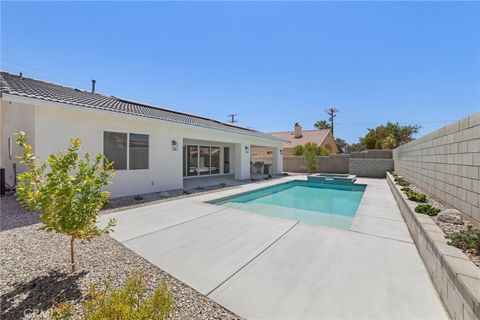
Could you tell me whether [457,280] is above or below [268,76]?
below

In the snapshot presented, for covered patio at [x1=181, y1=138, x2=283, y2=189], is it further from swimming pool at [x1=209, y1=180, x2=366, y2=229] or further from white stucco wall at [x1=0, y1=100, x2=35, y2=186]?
white stucco wall at [x1=0, y1=100, x2=35, y2=186]

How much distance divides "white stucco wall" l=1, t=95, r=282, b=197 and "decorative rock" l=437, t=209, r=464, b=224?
9.60 m

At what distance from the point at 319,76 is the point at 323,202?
12.6 meters

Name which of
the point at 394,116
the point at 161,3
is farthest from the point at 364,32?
the point at 394,116

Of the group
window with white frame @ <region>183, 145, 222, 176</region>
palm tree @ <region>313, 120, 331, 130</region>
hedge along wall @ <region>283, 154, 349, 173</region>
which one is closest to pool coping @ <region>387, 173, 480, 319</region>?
window with white frame @ <region>183, 145, 222, 176</region>

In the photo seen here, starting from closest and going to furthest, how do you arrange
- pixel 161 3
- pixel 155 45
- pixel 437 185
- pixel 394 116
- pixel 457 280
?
pixel 457 280 → pixel 437 185 → pixel 161 3 → pixel 155 45 → pixel 394 116

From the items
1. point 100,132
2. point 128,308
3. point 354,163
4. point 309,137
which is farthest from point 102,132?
point 309,137

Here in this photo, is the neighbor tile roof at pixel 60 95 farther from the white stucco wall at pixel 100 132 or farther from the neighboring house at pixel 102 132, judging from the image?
the white stucco wall at pixel 100 132

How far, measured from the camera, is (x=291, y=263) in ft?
11.4

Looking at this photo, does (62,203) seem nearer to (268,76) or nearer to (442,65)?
(268,76)

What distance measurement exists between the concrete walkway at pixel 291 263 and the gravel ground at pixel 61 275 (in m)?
0.21

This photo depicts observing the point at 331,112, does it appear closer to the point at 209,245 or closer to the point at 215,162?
the point at 215,162

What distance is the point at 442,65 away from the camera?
1263 centimetres

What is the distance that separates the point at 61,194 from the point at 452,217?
20.9ft
